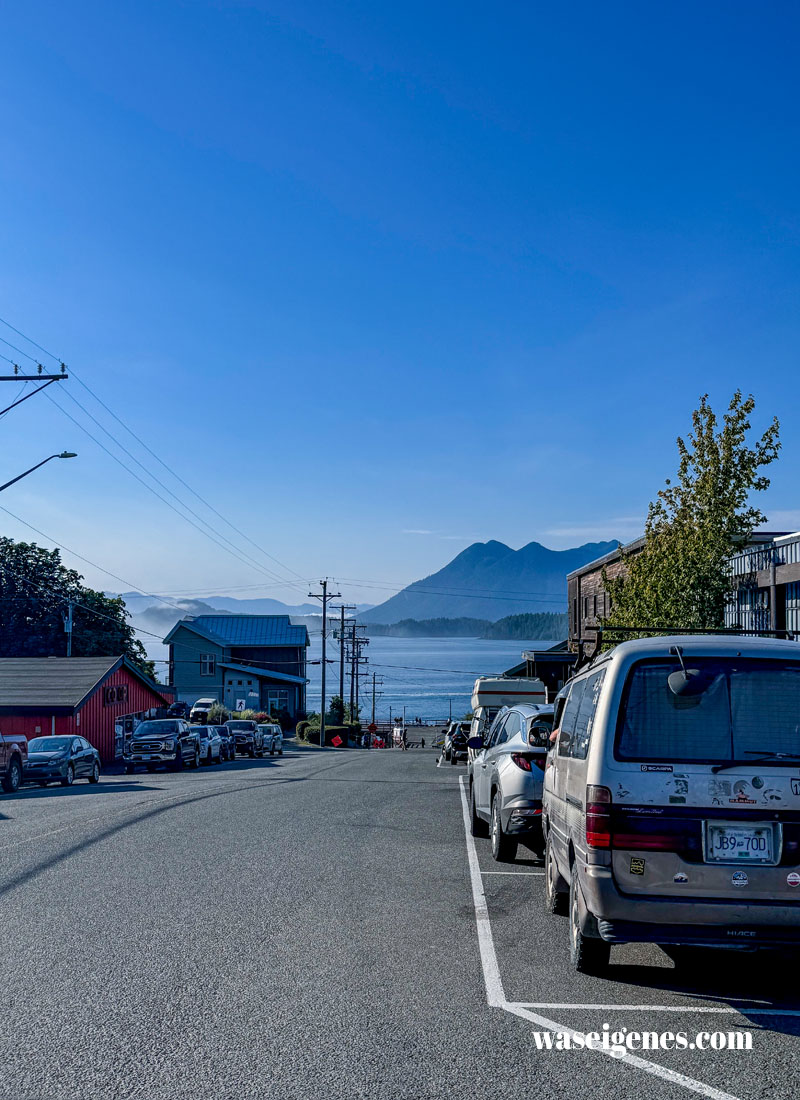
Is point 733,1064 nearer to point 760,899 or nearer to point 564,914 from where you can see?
point 760,899

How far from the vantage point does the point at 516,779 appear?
11.0 metres

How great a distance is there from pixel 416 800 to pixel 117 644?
50.3 metres

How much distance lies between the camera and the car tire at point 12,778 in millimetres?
24719

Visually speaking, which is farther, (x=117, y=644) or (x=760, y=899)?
(x=117, y=644)

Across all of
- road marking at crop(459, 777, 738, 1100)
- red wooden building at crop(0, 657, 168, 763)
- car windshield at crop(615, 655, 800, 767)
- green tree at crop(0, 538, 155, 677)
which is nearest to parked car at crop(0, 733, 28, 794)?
red wooden building at crop(0, 657, 168, 763)

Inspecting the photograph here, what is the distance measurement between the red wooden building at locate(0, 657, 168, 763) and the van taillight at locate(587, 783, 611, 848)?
129ft

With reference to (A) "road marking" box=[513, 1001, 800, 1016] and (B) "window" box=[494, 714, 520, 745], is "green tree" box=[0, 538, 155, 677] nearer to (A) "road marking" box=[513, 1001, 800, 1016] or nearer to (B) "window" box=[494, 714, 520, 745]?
(B) "window" box=[494, 714, 520, 745]

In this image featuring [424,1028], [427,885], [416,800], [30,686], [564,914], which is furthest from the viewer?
[30,686]

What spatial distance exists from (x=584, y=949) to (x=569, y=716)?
1.77 m

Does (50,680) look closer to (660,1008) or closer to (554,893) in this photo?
(554,893)

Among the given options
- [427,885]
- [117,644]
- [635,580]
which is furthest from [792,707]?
[117,644]

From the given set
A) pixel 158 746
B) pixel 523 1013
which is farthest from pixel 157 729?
pixel 523 1013

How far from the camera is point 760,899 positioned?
5820mm

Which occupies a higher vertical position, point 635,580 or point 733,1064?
point 635,580
